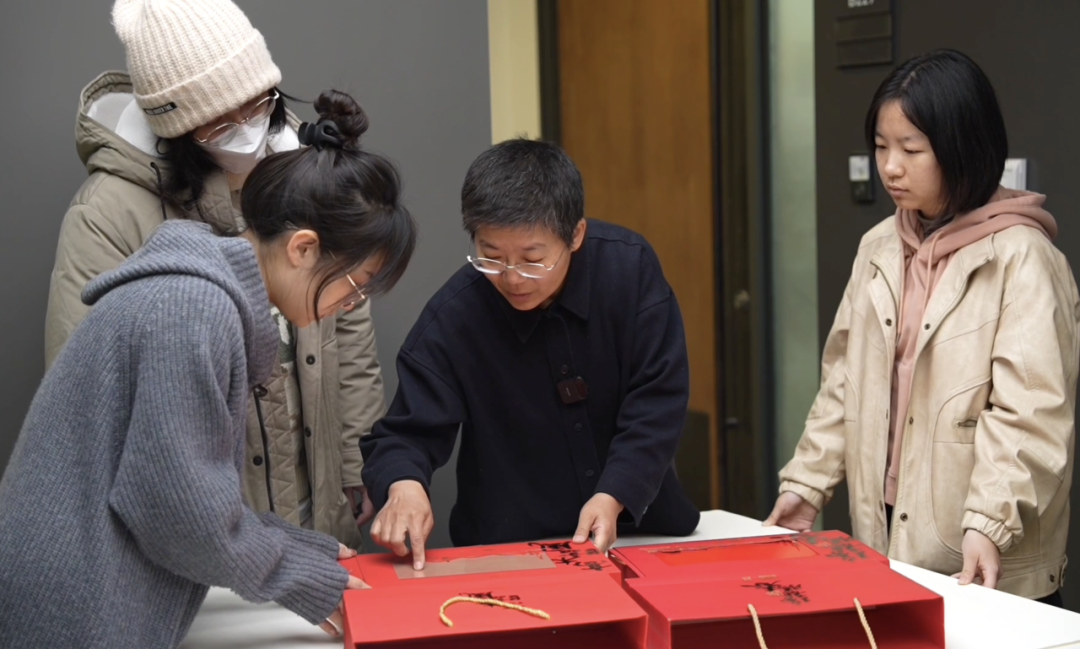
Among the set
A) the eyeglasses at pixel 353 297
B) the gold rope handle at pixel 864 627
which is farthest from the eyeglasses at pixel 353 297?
the gold rope handle at pixel 864 627

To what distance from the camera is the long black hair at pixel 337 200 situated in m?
1.44

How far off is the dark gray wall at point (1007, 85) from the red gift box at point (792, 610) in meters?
1.23

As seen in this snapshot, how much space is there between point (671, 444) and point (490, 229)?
46 cm

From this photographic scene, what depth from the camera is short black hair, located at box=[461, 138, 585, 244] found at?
1705mm

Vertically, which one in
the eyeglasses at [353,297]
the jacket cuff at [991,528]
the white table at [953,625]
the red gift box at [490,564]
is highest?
the eyeglasses at [353,297]

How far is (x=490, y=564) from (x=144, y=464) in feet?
1.71

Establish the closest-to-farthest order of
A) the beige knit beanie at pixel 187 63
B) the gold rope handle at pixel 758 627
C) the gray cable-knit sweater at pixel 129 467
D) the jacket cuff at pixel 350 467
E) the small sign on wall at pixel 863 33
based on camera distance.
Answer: the gray cable-knit sweater at pixel 129 467 < the gold rope handle at pixel 758 627 < the beige knit beanie at pixel 187 63 < the jacket cuff at pixel 350 467 < the small sign on wall at pixel 863 33

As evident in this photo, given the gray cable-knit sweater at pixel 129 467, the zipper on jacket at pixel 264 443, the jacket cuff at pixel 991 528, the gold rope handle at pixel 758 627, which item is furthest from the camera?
the zipper on jacket at pixel 264 443

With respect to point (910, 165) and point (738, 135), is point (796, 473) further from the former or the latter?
point (738, 135)

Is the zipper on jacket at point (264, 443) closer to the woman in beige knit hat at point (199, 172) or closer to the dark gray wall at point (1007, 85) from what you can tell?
the woman in beige knit hat at point (199, 172)

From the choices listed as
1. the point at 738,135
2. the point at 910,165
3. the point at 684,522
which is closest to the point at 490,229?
the point at 684,522

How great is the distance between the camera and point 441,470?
9.66ft

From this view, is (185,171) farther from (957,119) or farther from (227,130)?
(957,119)

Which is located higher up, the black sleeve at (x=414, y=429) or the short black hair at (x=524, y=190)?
the short black hair at (x=524, y=190)
